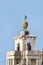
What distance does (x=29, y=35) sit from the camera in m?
59.3

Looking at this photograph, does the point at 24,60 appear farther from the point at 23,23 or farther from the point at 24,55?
the point at 23,23

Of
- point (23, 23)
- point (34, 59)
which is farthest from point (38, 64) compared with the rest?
point (23, 23)

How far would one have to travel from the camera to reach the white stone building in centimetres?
5834

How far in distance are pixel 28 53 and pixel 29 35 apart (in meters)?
2.24

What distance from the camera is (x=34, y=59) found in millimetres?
58500

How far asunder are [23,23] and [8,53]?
3.68 meters

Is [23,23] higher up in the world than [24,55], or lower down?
higher up

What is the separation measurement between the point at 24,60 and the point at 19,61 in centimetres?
72

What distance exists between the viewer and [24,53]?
192 ft

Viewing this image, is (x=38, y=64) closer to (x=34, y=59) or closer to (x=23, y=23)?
(x=34, y=59)

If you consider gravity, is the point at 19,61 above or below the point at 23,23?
below

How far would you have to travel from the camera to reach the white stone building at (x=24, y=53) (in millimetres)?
58344

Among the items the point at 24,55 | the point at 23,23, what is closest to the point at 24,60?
the point at 24,55

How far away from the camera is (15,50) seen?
59.1 m
